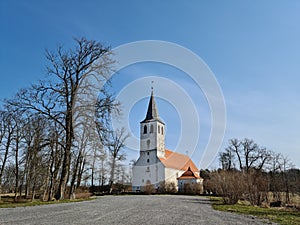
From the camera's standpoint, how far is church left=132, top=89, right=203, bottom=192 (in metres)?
50.9

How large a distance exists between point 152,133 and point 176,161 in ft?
29.2

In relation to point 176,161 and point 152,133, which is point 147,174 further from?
point 176,161

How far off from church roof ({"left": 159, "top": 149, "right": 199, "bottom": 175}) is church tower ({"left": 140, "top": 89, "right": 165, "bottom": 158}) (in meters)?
1.71

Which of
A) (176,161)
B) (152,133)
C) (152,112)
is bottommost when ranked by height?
(176,161)

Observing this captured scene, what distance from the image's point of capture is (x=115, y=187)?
43.0 meters

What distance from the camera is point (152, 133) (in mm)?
53938

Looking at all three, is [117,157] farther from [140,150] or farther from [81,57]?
[81,57]

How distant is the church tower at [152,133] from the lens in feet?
175

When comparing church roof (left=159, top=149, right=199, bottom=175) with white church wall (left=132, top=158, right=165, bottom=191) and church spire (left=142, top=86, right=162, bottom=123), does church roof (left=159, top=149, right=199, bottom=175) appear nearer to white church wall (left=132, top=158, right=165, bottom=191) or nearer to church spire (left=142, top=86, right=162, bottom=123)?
white church wall (left=132, top=158, right=165, bottom=191)

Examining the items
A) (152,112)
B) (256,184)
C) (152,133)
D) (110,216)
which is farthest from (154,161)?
(110,216)

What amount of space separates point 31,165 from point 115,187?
74.0 feet

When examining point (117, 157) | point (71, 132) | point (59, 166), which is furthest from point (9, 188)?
point (71, 132)

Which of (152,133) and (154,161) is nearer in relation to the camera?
(154,161)

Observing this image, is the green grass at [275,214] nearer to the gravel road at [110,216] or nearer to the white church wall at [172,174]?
the gravel road at [110,216]
